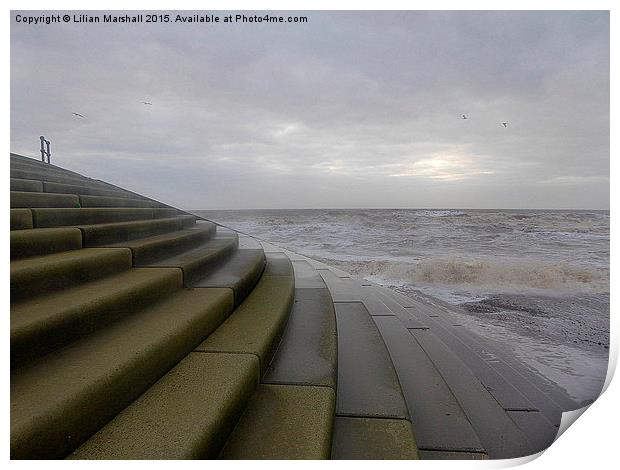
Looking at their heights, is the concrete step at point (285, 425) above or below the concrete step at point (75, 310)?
below

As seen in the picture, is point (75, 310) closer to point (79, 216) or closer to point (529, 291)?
point (79, 216)

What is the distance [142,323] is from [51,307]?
30 cm

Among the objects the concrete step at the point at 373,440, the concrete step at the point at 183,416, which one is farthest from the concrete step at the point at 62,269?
the concrete step at the point at 373,440

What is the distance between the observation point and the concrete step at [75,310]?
100cm

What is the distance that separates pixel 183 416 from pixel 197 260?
1216mm

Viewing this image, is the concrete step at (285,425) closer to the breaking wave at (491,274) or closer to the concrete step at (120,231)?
the concrete step at (120,231)

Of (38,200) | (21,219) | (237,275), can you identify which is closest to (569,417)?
(237,275)

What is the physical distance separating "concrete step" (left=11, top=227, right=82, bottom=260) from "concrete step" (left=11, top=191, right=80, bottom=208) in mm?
393

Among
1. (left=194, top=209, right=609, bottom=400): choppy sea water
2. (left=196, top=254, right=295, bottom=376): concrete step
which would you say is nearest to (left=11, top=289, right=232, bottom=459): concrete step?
(left=196, top=254, right=295, bottom=376): concrete step

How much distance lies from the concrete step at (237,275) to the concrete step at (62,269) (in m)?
0.44

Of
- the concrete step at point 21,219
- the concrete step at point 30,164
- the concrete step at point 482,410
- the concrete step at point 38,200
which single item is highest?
the concrete step at point 30,164

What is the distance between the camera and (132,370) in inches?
41.4

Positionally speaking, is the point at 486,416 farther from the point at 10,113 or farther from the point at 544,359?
the point at 10,113

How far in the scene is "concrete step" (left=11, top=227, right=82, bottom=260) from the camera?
1.37 meters
